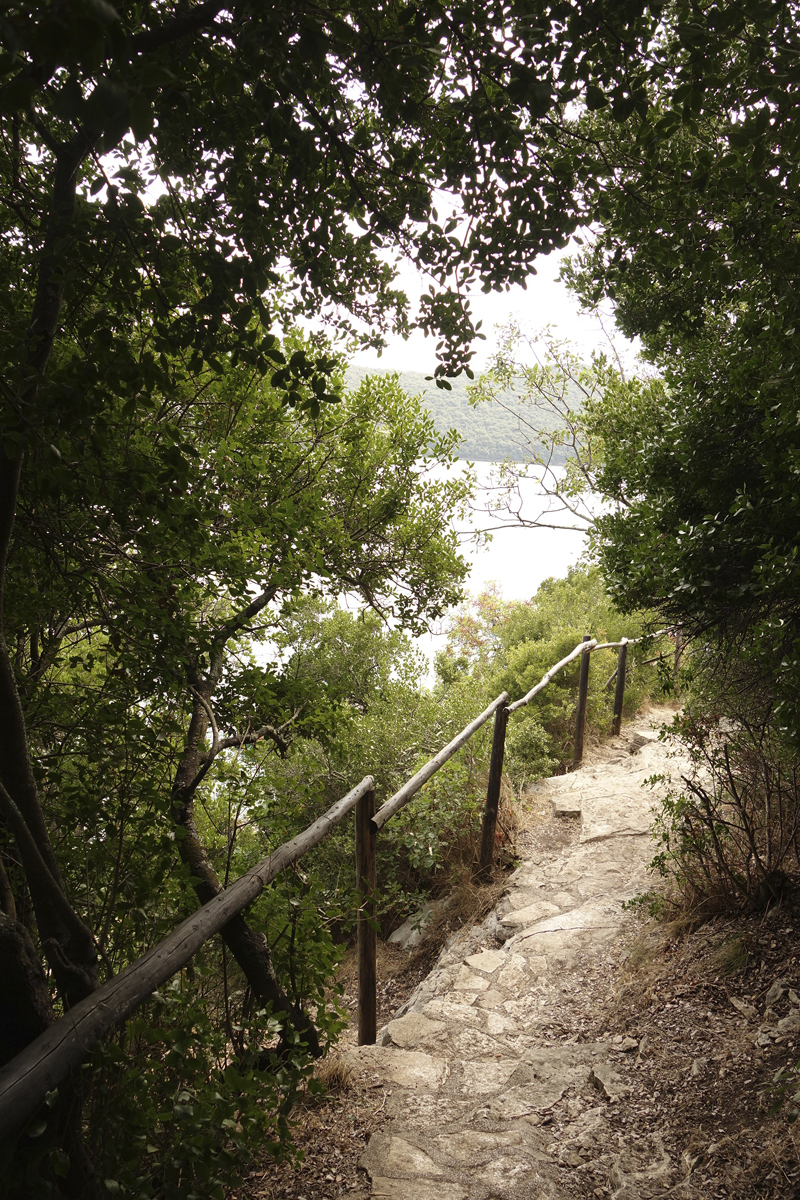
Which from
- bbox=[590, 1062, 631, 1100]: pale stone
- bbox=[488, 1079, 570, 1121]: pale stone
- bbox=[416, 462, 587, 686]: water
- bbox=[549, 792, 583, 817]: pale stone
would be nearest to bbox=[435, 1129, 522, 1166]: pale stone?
bbox=[488, 1079, 570, 1121]: pale stone

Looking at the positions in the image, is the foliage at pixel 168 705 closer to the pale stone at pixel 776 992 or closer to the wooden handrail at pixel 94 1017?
the wooden handrail at pixel 94 1017

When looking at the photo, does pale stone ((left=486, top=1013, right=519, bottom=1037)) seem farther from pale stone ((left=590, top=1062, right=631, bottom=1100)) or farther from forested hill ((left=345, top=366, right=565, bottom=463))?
forested hill ((left=345, top=366, right=565, bottom=463))

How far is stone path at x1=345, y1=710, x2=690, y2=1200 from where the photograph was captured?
2152 millimetres

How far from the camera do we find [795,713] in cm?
252

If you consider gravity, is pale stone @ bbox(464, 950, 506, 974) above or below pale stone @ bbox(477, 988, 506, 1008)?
above

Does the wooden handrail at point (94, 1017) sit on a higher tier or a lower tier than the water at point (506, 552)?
lower

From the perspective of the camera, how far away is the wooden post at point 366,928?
3158 millimetres

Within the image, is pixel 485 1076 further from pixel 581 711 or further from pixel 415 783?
pixel 581 711

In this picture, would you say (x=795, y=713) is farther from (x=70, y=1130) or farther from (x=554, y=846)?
(x=554, y=846)

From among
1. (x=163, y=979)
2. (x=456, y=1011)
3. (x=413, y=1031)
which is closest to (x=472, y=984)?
(x=456, y=1011)

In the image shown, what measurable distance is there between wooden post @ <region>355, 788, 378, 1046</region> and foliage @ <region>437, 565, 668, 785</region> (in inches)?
120

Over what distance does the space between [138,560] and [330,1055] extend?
2.18 m

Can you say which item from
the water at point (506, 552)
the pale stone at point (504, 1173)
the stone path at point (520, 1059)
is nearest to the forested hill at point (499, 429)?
the water at point (506, 552)

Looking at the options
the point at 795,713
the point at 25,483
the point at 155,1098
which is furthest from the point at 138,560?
the point at 795,713
